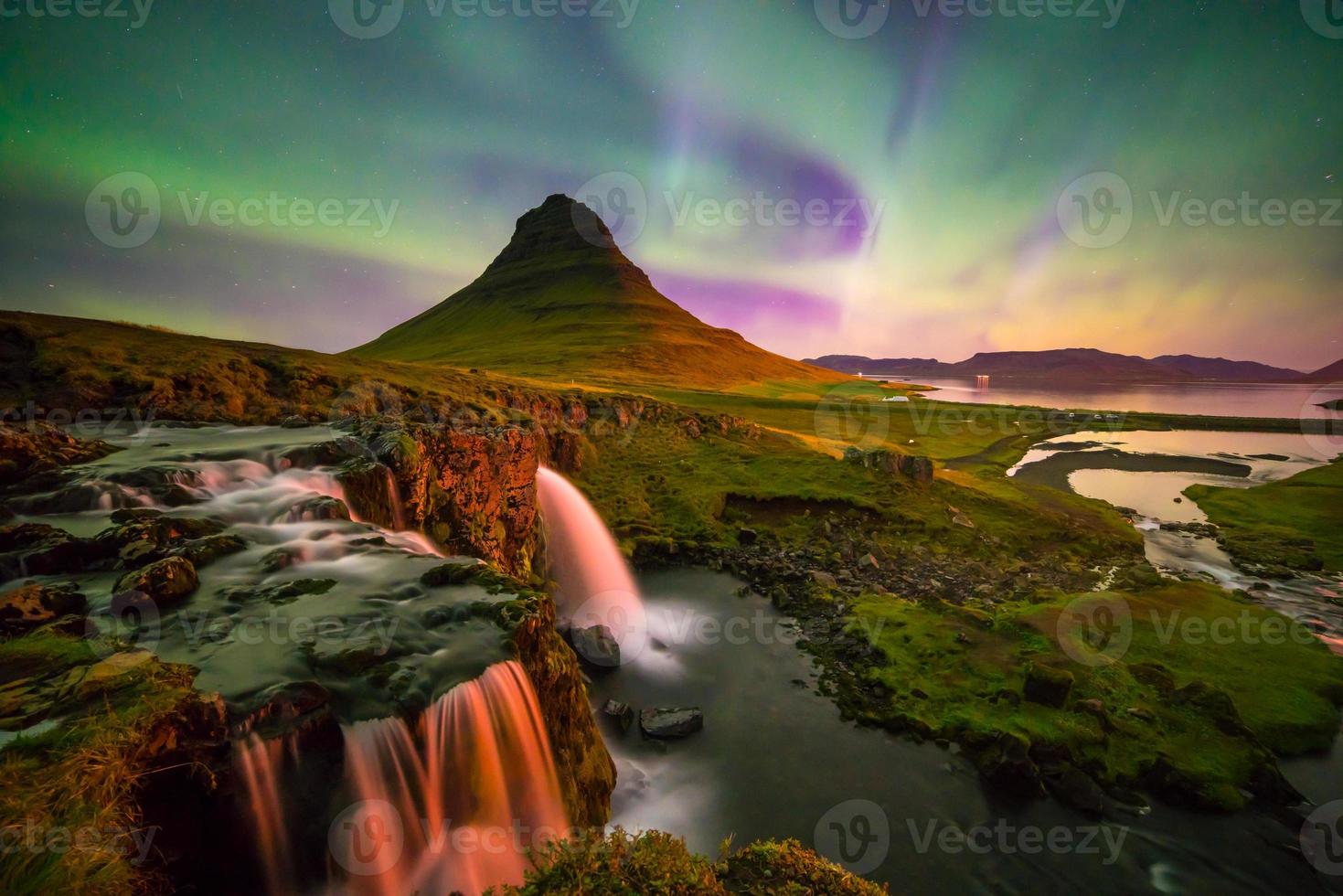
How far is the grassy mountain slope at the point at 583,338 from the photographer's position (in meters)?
115

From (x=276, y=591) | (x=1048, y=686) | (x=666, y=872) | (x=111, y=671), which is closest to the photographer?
(x=666, y=872)

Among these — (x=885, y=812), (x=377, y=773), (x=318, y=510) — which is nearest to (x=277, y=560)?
(x=318, y=510)

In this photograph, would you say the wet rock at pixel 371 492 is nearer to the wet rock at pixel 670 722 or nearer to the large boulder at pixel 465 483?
the large boulder at pixel 465 483

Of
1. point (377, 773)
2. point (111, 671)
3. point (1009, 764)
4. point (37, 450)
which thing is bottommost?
point (1009, 764)

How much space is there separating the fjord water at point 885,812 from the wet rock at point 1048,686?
2.34 m

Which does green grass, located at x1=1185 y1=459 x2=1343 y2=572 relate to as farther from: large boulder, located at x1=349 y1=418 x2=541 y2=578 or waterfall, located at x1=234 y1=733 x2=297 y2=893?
waterfall, located at x1=234 y1=733 x2=297 y2=893

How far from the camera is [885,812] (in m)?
10.3

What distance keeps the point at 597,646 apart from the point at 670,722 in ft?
11.8

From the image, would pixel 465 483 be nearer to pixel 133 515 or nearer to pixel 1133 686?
pixel 133 515

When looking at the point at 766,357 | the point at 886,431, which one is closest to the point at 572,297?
the point at 766,357

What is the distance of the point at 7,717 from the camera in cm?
471

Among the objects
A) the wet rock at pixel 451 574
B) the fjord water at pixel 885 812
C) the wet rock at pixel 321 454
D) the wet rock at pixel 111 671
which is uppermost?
the wet rock at pixel 321 454

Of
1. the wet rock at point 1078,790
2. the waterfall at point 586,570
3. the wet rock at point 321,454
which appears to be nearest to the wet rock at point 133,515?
the wet rock at point 321,454

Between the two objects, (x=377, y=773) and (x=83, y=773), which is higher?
(x=83, y=773)
